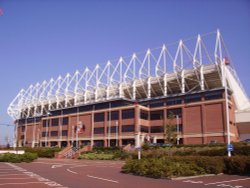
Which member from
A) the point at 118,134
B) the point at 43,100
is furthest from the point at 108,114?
the point at 43,100

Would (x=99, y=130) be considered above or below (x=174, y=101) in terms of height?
below

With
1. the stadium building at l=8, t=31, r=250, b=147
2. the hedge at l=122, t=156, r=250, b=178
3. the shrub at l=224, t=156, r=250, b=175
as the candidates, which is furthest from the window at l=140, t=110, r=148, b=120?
the shrub at l=224, t=156, r=250, b=175

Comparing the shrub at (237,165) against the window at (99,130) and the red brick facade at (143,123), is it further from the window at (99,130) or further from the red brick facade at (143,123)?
the window at (99,130)

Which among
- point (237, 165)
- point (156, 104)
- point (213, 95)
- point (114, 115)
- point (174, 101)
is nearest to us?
point (237, 165)

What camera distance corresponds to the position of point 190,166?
20.5 m

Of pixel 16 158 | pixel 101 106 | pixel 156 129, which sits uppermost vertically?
pixel 101 106

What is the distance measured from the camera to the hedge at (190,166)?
63.2 ft

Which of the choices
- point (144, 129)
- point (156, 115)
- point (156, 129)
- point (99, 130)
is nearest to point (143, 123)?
point (144, 129)

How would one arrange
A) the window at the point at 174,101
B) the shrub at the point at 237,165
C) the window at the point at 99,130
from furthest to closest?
1. the window at the point at 99,130
2. the window at the point at 174,101
3. the shrub at the point at 237,165

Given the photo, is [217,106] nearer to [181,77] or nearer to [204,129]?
[204,129]

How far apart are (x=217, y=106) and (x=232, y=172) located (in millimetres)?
Answer: 44534

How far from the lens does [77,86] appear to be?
10019 cm

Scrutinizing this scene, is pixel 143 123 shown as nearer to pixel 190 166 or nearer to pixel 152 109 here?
pixel 152 109

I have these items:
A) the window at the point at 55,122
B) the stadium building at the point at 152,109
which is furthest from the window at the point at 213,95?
the window at the point at 55,122
